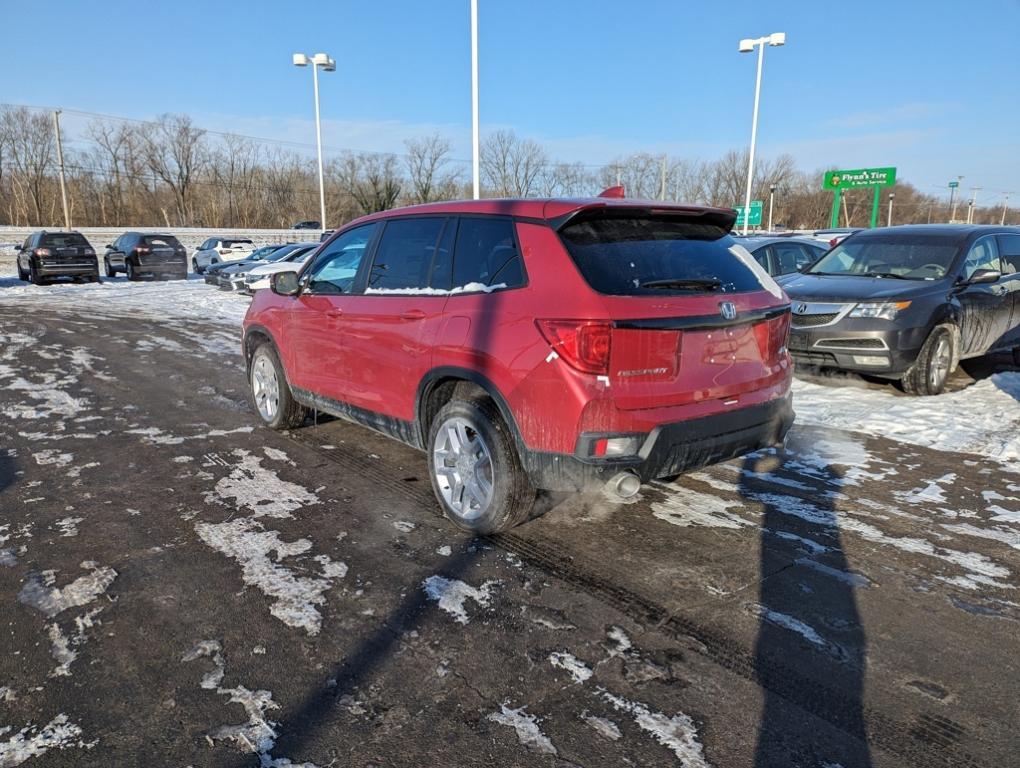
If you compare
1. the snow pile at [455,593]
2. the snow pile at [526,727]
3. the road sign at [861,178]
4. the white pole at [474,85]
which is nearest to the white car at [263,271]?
the white pole at [474,85]

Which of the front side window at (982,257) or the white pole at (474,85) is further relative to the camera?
the white pole at (474,85)

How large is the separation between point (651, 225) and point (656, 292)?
54 cm

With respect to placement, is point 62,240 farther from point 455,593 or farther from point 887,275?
point 455,593

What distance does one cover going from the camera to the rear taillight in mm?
3176

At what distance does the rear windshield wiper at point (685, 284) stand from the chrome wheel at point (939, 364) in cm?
469

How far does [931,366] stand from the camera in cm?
707

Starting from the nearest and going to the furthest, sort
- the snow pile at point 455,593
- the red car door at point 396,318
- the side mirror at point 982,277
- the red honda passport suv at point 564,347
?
the snow pile at point 455,593 < the red honda passport suv at point 564,347 < the red car door at point 396,318 < the side mirror at point 982,277

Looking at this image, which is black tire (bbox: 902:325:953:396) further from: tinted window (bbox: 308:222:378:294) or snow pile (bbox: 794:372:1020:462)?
tinted window (bbox: 308:222:378:294)

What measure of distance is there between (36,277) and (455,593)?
24.2 metres

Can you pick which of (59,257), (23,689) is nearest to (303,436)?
(23,689)

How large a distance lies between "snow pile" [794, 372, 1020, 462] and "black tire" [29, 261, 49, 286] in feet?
76.4

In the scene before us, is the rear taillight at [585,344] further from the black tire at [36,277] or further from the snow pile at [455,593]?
the black tire at [36,277]

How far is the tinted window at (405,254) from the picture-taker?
4258 mm

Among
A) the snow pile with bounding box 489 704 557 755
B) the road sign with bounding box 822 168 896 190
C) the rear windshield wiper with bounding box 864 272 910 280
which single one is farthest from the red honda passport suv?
the road sign with bounding box 822 168 896 190
